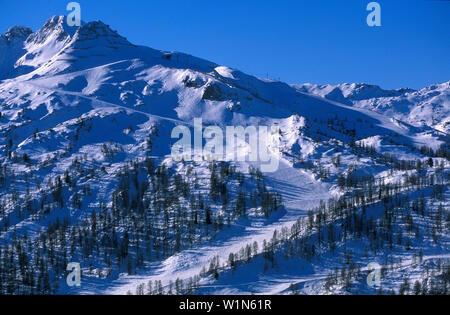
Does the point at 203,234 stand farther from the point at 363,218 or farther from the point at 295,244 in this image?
the point at 363,218

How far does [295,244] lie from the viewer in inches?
6806

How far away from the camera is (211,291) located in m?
147
